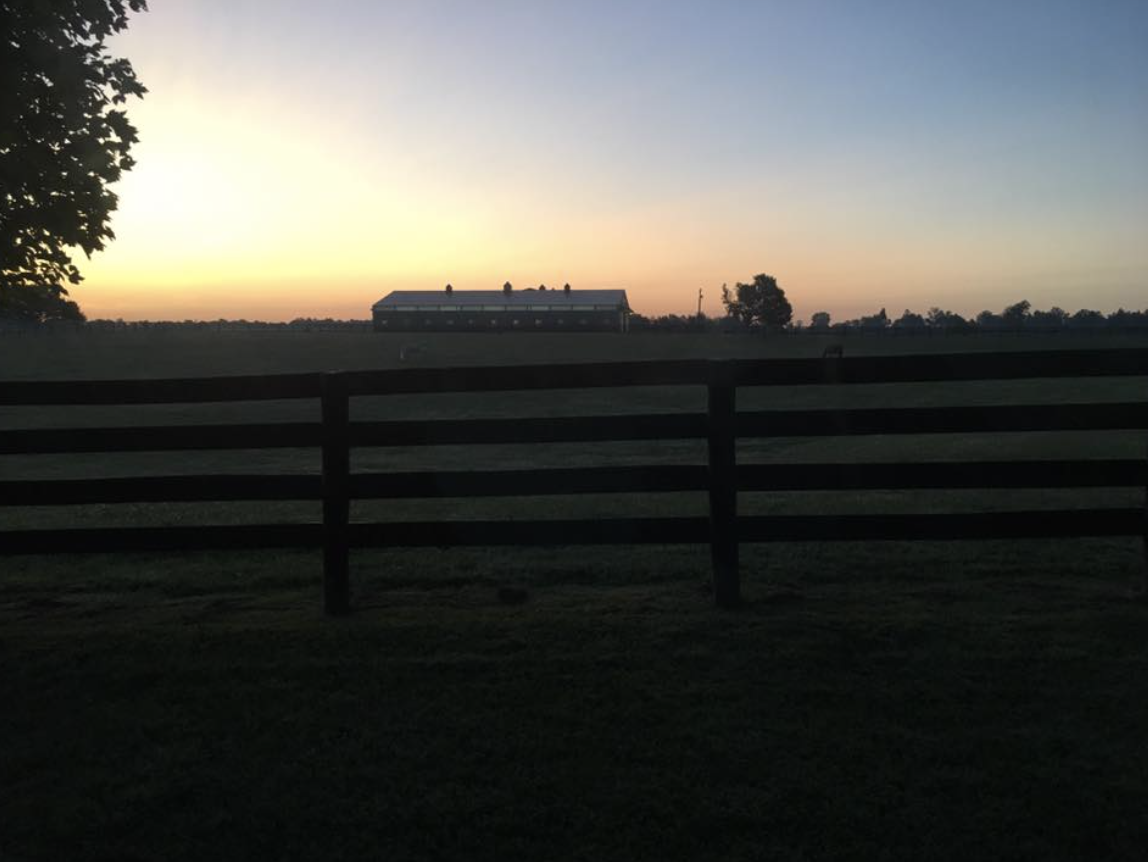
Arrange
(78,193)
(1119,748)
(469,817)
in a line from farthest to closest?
(78,193)
(1119,748)
(469,817)

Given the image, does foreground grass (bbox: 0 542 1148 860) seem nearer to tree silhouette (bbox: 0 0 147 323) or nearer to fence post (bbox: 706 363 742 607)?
fence post (bbox: 706 363 742 607)

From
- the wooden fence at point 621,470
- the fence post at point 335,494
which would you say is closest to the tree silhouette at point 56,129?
the wooden fence at point 621,470

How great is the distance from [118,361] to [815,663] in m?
63.4

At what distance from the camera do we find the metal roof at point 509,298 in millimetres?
110500

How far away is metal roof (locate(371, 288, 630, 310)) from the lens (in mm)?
110500

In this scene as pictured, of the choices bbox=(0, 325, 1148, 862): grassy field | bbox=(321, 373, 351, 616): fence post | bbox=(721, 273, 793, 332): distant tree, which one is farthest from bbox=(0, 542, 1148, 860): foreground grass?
bbox=(721, 273, 793, 332): distant tree

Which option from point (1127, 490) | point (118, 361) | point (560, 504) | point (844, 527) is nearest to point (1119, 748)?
point (844, 527)

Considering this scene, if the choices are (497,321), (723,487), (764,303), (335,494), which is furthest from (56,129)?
(764,303)

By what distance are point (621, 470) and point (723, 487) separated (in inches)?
25.5

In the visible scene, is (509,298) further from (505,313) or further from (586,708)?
(586,708)

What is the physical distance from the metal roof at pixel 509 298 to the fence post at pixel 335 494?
104361 millimetres

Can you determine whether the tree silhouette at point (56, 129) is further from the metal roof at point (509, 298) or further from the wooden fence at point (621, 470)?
the metal roof at point (509, 298)

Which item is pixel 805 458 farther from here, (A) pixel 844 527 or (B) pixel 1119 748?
(B) pixel 1119 748

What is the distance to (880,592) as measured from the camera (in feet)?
19.5
